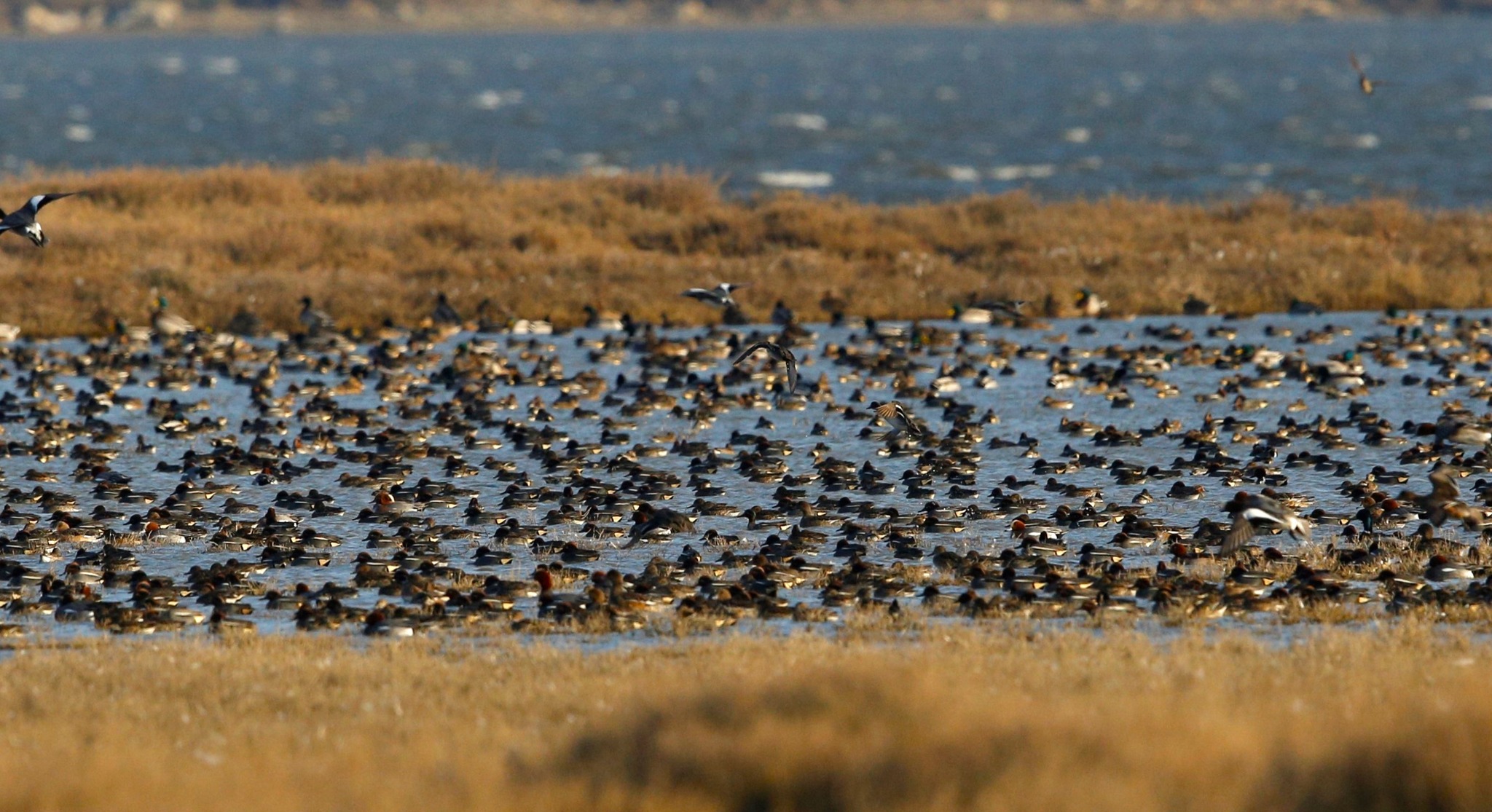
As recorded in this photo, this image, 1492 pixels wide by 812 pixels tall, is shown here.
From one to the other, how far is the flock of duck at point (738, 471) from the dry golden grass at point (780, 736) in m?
2.77

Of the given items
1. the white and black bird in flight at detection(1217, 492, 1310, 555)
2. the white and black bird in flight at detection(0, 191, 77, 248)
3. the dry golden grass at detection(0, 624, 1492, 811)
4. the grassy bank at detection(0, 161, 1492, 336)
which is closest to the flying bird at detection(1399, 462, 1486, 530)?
the white and black bird in flight at detection(1217, 492, 1310, 555)

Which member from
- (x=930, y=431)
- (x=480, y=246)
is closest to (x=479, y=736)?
(x=930, y=431)

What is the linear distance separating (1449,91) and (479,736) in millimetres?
142965

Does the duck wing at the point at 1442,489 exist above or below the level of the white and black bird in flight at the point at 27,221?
below

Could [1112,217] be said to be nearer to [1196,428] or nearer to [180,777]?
[1196,428]

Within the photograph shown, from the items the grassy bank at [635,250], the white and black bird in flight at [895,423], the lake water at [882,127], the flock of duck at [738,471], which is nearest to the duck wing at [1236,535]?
the flock of duck at [738,471]

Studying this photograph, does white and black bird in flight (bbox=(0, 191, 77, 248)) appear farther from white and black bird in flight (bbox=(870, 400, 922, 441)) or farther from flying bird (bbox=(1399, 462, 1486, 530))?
flying bird (bbox=(1399, 462, 1486, 530))

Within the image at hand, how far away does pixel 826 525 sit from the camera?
74.0ft

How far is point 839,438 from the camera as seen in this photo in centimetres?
2873

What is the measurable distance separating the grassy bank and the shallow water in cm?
157

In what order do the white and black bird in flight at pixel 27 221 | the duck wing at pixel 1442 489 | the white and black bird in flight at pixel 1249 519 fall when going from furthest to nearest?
the white and black bird in flight at pixel 27 221 → the duck wing at pixel 1442 489 → the white and black bird in flight at pixel 1249 519

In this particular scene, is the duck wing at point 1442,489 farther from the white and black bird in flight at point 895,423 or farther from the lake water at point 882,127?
the lake water at point 882,127

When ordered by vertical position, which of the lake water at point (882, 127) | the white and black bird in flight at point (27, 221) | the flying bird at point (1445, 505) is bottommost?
the lake water at point (882, 127)

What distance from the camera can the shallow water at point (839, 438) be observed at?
2123 cm
